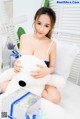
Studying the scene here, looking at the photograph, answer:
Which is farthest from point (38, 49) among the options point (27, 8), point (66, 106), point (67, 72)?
point (27, 8)

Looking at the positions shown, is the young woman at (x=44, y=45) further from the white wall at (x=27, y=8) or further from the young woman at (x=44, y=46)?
the white wall at (x=27, y=8)

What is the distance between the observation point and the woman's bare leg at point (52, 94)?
1.06 m

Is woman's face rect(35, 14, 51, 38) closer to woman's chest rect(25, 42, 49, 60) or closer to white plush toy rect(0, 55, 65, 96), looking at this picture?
woman's chest rect(25, 42, 49, 60)

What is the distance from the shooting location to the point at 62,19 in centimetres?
158

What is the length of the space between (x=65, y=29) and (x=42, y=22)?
1.66 feet

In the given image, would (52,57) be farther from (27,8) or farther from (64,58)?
(27,8)

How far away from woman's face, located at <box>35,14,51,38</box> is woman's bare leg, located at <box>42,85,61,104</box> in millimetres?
355

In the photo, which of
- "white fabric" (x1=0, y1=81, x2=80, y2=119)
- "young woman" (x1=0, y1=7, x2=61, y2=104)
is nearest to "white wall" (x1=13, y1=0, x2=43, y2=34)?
"young woman" (x1=0, y1=7, x2=61, y2=104)

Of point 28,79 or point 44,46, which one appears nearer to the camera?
point 28,79

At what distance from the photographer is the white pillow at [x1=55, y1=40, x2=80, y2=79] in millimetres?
1221

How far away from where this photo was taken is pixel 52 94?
108cm

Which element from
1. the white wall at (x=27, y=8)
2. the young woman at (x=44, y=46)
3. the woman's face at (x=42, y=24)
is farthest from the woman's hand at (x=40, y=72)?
the white wall at (x=27, y=8)

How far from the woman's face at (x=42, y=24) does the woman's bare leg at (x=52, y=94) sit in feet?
1.17

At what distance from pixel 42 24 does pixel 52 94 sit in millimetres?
441
